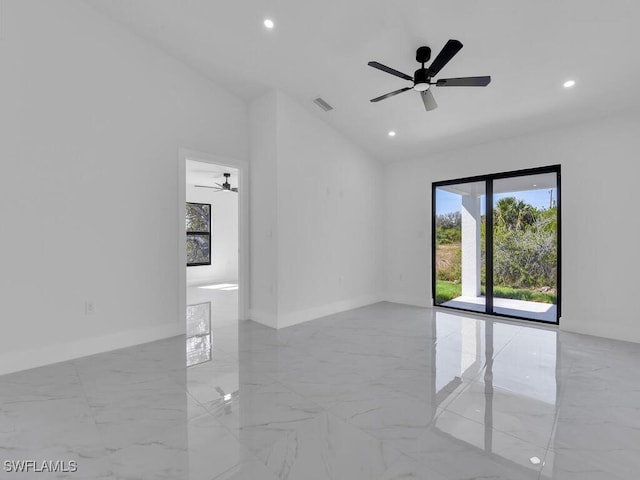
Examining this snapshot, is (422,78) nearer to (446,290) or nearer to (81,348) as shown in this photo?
(446,290)

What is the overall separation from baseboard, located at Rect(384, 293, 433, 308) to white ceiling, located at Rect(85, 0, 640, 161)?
3023mm

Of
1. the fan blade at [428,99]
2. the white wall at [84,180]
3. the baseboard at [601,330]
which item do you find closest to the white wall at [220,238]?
the white wall at [84,180]

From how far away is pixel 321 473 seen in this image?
5.41 feet

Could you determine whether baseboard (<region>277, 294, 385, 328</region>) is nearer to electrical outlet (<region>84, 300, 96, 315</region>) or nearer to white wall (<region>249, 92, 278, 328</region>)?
white wall (<region>249, 92, 278, 328</region>)

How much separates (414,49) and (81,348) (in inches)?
188

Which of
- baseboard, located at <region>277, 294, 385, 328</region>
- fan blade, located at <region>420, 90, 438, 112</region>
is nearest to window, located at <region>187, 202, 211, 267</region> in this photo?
baseboard, located at <region>277, 294, 385, 328</region>

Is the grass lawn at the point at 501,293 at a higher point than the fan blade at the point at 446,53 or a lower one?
lower

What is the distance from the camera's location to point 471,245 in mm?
5418

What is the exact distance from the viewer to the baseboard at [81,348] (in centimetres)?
295

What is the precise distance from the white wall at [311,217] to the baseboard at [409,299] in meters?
0.38

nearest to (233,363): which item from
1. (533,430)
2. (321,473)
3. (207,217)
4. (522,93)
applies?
(321,473)

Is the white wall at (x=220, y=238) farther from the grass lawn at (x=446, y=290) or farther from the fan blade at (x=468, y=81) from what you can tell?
the fan blade at (x=468, y=81)

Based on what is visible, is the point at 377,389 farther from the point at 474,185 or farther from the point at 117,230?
the point at 474,185

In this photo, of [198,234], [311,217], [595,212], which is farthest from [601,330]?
[198,234]
